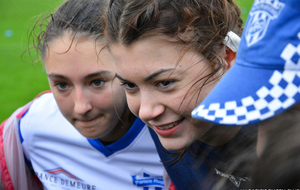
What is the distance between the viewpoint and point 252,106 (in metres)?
0.63

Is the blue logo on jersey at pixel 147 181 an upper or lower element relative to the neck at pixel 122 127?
lower

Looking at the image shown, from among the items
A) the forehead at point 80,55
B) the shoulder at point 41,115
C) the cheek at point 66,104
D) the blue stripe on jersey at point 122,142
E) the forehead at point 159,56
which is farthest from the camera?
the shoulder at point 41,115

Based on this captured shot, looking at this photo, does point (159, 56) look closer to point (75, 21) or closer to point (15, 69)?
point (75, 21)

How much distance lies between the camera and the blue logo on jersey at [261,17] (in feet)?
2.13

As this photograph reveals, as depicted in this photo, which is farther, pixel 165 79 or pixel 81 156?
pixel 81 156

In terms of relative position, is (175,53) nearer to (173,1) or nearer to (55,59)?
(173,1)

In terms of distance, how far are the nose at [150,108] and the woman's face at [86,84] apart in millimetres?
445

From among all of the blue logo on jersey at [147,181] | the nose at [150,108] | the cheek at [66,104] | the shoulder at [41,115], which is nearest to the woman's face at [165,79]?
the nose at [150,108]

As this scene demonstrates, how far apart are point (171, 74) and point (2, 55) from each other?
17.0 feet

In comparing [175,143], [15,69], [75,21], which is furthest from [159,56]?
[15,69]

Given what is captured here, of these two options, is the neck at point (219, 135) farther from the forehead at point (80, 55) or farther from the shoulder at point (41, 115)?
the shoulder at point (41, 115)

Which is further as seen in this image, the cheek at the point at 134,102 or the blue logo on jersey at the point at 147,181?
the blue logo on jersey at the point at 147,181

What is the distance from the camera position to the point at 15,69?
201 inches

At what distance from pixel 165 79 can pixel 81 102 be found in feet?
1.87
